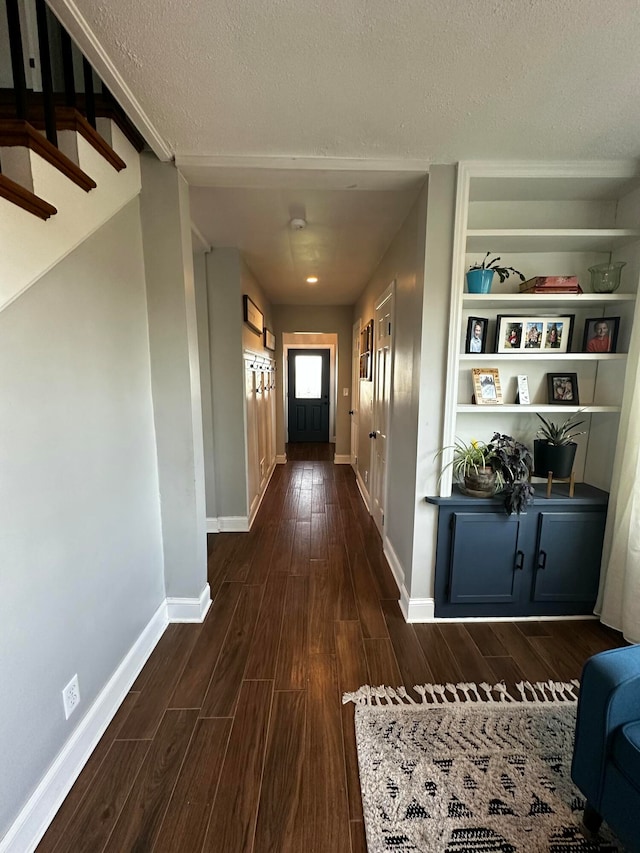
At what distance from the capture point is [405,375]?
232 cm

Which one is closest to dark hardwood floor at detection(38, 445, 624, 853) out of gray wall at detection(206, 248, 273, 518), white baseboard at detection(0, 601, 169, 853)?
white baseboard at detection(0, 601, 169, 853)

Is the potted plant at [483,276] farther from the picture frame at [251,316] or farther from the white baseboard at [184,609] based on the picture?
the white baseboard at [184,609]

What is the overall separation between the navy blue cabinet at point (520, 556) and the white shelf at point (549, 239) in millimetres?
1394

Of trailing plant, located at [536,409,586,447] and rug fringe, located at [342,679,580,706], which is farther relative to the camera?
trailing plant, located at [536,409,586,447]

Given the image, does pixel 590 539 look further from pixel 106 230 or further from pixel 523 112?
pixel 106 230

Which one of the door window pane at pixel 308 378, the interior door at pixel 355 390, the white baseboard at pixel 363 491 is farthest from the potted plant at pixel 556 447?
the door window pane at pixel 308 378

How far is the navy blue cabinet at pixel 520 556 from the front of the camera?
6.59ft

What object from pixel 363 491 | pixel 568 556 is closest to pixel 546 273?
pixel 568 556

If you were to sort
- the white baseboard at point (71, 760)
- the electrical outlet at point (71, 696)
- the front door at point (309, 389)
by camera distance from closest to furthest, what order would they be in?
1. the white baseboard at point (71, 760)
2. the electrical outlet at point (71, 696)
3. the front door at point (309, 389)

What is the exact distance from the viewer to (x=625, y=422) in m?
1.86

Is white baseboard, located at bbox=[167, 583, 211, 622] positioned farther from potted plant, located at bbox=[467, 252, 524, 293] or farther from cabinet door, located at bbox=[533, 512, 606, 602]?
potted plant, located at bbox=[467, 252, 524, 293]

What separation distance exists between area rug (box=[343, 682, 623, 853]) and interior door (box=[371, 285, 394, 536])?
62.0 inches

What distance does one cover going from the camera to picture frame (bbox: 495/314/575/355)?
2006 mm

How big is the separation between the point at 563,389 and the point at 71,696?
2.75 metres
